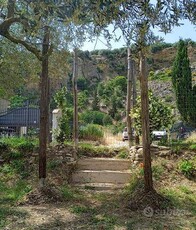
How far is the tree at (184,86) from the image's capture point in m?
9.67

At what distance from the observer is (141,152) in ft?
25.5

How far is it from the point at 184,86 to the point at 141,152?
21.5ft

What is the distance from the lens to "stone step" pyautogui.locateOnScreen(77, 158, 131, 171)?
778 centimetres

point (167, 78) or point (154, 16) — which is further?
point (167, 78)

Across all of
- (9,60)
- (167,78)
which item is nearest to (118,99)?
(167,78)

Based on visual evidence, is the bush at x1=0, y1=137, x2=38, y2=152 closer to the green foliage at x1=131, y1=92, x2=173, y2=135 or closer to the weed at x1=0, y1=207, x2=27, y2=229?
the green foliage at x1=131, y1=92, x2=173, y2=135

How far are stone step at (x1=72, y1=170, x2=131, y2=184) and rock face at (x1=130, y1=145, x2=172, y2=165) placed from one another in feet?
1.52

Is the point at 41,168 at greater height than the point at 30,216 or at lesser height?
greater

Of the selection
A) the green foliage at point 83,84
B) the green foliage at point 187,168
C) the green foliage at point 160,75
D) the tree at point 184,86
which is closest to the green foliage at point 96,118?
the green foliage at point 83,84

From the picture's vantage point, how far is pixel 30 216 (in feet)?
16.0

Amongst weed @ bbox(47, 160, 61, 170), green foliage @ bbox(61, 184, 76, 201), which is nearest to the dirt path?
green foliage @ bbox(61, 184, 76, 201)

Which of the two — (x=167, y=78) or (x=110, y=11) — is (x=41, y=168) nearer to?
(x=110, y=11)

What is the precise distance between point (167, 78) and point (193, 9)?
24.1 m

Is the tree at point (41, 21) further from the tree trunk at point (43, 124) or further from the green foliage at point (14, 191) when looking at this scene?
the green foliage at point (14, 191)
